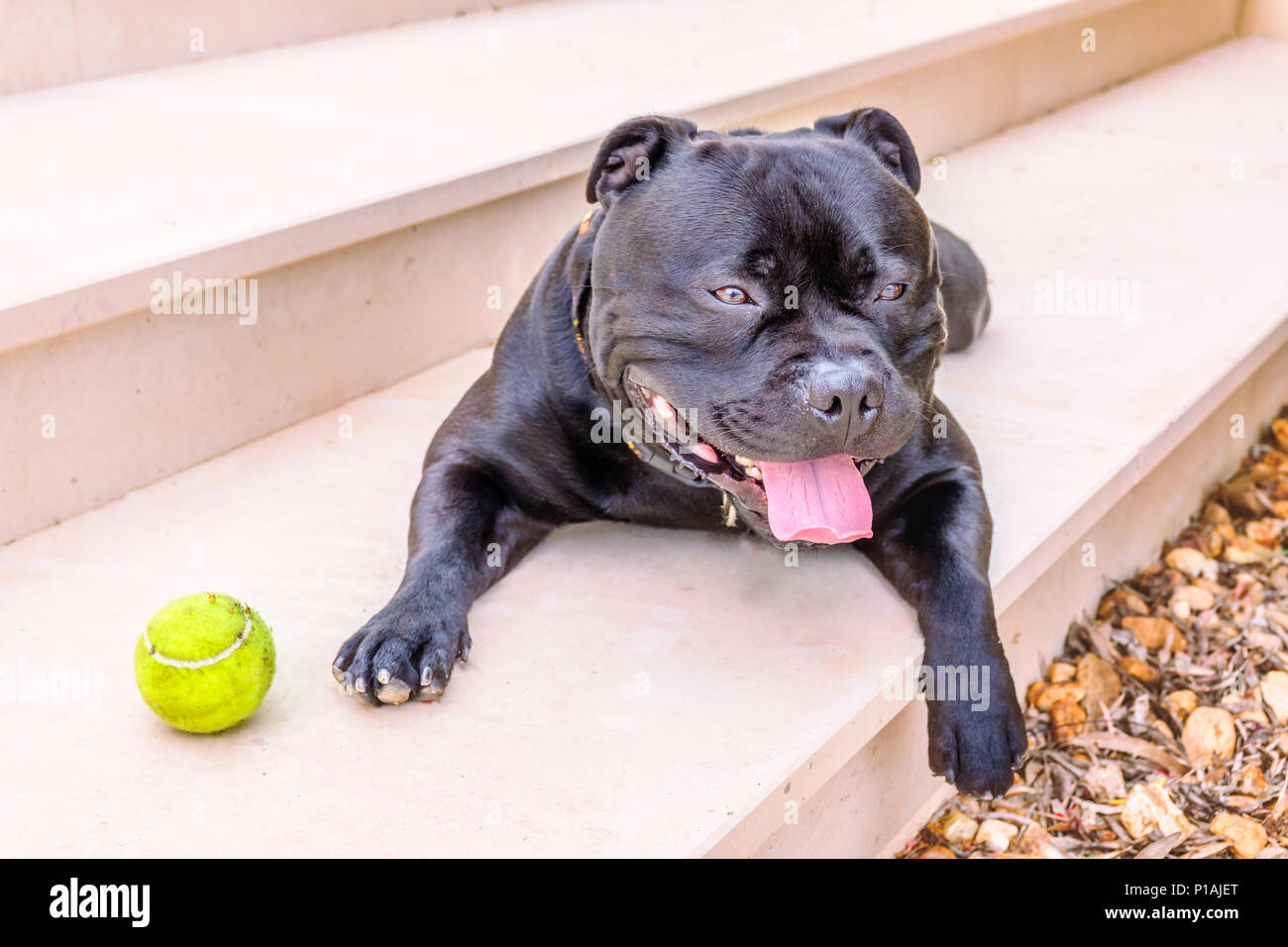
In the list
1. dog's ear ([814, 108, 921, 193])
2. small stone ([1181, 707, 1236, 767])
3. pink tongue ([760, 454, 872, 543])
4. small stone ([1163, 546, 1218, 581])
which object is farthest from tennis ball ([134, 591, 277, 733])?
small stone ([1163, 546, 1218, 581])

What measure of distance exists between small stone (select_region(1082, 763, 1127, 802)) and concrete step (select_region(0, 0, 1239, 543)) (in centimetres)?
192

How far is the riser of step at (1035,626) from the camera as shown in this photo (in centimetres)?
251

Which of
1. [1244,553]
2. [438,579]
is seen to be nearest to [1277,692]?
[1244,553]

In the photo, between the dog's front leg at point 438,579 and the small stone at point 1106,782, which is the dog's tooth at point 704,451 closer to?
the dog's front leg at point 438,579

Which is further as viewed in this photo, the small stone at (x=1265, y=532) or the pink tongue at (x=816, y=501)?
the small stone at (x=1265, y=532)

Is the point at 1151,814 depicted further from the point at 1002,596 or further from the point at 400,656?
the point at 400,656

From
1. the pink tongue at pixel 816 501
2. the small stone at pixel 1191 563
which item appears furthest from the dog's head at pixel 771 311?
the small stone at pixel 1191 563

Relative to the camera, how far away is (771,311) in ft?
7.66

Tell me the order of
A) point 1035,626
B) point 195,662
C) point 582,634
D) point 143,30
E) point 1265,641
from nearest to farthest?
point 195,662 < point 582,634 < point 1035,626 < point 1265,641 < point 143,30

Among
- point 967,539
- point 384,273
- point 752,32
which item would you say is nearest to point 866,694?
point 967,539

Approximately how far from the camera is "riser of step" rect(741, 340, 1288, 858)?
2514 millimetres

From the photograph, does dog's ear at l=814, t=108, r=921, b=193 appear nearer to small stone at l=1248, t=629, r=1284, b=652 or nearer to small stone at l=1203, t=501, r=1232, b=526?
small stone at l=1248, t=629, r=1284, b=652

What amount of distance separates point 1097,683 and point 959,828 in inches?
23.0

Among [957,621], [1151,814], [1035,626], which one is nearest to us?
[957,621]
